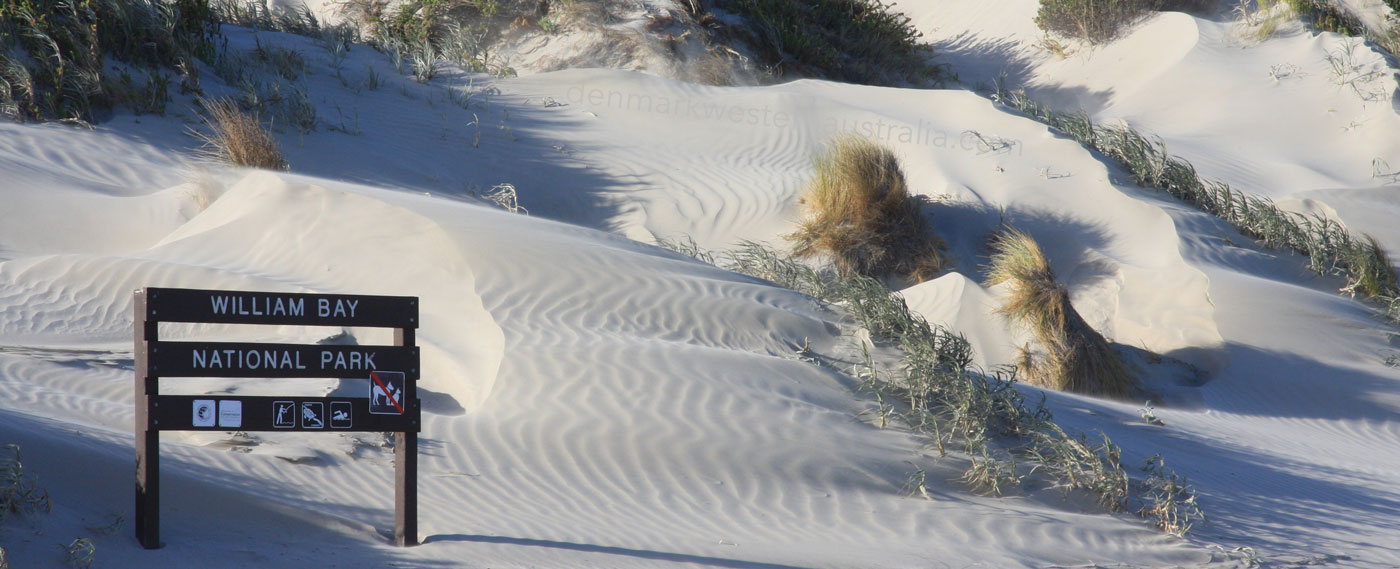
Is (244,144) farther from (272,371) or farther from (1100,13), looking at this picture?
(1100,13)

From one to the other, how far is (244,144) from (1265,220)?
9746mm

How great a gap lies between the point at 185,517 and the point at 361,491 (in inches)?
31.4

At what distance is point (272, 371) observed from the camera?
389 centimetres

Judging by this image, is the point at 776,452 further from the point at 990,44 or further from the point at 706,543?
the point at 990,44

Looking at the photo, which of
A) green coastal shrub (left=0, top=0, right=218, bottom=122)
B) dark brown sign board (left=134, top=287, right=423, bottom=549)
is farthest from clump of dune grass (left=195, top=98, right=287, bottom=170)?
dark brown sign board (left=134, top=287, right=423, bottom=549)

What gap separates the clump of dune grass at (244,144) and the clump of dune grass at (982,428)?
5.32 metres

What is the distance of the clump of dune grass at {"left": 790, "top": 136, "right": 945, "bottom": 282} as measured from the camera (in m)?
9.94

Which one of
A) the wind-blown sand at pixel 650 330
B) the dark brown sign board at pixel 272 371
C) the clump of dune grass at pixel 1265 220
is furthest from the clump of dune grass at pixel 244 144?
the clump of dune grass at pixel 1265 220

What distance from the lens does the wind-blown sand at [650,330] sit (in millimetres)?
4664

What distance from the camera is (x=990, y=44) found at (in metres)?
18.5

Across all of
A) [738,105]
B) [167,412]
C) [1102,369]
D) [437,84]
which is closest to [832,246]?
[1102,369]

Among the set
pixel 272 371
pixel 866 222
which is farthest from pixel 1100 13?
pixel 272 371

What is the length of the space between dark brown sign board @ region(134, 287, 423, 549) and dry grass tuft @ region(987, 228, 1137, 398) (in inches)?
218

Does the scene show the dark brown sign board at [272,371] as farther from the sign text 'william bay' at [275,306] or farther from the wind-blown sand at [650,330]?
the wind-blown sand at [650,330]
